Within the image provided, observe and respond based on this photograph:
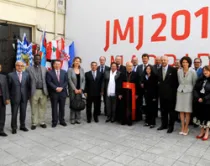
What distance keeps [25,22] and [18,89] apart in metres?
4.11

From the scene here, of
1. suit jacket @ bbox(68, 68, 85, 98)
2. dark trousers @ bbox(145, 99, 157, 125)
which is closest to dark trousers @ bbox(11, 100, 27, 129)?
suit jacket @ bbox(68, 68, 85, 98)

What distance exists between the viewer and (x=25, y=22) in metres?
7.63

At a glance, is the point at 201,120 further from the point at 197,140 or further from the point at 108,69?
the point at 108,69

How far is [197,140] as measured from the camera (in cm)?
413

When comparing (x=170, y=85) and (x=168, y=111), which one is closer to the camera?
(x=170, y=85)

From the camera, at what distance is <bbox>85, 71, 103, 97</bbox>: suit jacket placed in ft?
17.1

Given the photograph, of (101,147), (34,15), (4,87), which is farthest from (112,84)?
(34,15)

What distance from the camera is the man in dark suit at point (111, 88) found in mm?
5220

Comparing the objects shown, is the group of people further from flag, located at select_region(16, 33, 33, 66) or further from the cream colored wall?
the cream colored wall

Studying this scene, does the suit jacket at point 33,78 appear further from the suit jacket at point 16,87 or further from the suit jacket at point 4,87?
the suit jacket at point 4,87

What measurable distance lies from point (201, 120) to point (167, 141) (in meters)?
0.77

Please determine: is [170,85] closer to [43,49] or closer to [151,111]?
[151,111]

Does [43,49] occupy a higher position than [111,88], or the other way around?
[43,49]

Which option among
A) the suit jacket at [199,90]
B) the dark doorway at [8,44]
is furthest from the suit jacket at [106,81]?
the dark doorway at [8,44]
